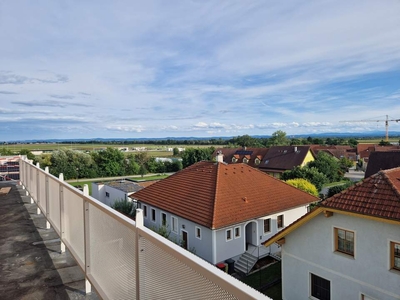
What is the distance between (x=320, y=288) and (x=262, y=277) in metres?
4.55

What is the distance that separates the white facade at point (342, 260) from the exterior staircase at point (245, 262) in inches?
154

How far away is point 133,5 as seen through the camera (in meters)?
10.7

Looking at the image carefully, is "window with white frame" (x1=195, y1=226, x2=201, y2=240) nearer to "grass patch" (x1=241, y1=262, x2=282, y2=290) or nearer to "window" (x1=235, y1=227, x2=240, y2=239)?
"window" (x1=235, y1=227, x2=240, y2=239)

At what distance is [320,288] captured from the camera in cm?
1084

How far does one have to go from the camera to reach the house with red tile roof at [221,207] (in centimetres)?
1591

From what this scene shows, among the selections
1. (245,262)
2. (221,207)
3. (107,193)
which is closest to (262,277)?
(245,262)

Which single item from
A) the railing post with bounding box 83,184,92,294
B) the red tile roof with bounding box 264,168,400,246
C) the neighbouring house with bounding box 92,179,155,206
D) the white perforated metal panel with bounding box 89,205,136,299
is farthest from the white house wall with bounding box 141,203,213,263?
the white perforated metal panel with bounding box 89,205,136,299

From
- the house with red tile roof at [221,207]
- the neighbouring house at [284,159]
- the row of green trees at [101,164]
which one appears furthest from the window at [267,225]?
the row of green trees at [101,164]

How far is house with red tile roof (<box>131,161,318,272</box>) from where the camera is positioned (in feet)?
52.2

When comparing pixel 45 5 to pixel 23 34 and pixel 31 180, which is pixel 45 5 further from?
pixel 31 180

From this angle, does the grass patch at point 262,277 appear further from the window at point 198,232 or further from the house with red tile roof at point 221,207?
the window at point 198,232

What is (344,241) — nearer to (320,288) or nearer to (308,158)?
(320,288)

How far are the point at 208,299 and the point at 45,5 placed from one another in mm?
10841

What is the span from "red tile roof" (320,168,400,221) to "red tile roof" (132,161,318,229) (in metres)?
7.00
